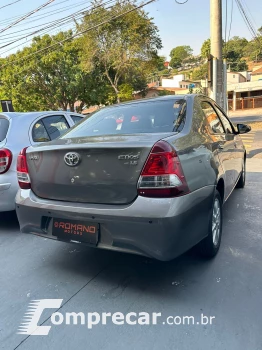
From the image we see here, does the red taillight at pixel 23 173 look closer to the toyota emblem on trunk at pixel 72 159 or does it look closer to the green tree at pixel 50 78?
the toyota emblem on trunk at pixel 72 159

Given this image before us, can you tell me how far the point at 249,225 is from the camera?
381cm

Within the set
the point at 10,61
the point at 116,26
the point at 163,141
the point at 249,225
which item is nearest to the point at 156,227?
the point at 163,141

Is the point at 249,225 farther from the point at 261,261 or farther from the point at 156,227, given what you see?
the point at 156,227

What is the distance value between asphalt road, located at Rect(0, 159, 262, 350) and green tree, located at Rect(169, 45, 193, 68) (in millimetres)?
99122

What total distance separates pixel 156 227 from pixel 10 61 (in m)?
27.4

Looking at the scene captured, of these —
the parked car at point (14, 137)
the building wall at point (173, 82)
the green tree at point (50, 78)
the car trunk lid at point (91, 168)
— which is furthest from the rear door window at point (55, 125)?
the building wall at point (173, 82)

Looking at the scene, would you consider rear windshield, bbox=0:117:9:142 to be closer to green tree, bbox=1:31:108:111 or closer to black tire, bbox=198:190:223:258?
black tire, bbox=198:190:223:258

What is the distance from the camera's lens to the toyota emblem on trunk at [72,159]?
7.97 ft

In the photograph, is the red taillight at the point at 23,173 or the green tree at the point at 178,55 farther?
the green tree at the point at 178,55

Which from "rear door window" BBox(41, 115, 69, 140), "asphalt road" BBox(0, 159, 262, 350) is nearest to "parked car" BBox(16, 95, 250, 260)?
"asphalt road" BBox(0, 159, 262, 350)

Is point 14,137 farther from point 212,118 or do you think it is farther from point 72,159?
point 212,118

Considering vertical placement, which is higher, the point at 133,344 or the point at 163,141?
the point at 163,141

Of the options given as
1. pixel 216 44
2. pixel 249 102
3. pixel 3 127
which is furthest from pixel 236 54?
pixel 3 127

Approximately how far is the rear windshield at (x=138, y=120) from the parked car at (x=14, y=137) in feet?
3.24
